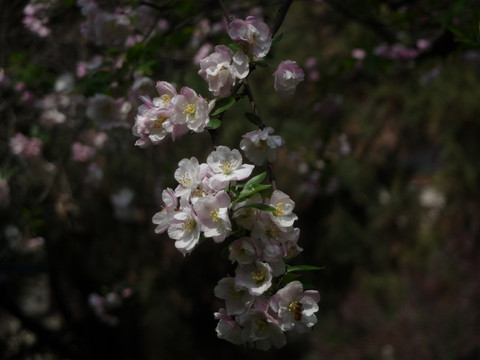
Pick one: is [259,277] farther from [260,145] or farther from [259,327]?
[260,145]

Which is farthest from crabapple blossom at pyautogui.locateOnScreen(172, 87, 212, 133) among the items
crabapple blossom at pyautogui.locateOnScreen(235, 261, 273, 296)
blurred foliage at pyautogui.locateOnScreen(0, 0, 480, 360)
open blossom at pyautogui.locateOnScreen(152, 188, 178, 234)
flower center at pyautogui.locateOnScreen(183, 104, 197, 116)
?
blurred foliage at pyautogui.locateOnScreen(0, 0, 480, 360)

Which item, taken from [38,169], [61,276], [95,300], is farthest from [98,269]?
[38,169]

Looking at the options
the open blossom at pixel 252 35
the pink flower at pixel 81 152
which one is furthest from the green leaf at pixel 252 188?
the pink flower at pixel 81 152

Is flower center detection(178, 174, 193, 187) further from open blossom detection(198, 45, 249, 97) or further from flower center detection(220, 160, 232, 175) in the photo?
open blossom detection(198, 45, 249, 97)

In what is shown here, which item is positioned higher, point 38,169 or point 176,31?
point 176,31

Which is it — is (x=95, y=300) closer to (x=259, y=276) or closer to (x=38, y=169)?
(x=38, y=169)

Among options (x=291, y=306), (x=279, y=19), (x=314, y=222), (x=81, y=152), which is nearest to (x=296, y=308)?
A: (x=291, y=306)
